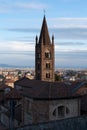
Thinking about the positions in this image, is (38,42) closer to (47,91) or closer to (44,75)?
(44,75)

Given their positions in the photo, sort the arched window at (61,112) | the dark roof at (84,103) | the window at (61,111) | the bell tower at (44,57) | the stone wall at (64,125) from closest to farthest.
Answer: the stone wall at (64,125) < the arched window at (61,112) < the window at (61,111) < the dark roof at (84,103) < the bell tower at (44,57)

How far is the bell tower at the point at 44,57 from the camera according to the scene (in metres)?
80.8

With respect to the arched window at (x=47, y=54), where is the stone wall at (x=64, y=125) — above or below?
below

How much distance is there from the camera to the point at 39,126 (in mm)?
21672

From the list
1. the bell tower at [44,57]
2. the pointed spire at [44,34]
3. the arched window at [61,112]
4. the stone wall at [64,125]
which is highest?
the pointed spire at [44,34]

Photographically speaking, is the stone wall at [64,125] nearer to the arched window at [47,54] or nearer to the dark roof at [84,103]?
the dark roof at [84,103]

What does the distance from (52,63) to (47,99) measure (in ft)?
151

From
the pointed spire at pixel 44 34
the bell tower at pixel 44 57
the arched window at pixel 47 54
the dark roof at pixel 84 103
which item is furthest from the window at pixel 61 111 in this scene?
the pointed spire at pixel 44 34

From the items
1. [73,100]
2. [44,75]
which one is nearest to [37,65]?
[44,75]

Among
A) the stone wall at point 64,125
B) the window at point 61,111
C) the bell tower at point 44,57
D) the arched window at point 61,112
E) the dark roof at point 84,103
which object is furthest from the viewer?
the bell tower at point 44,57

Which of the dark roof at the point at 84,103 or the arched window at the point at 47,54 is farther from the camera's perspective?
the arched window at the point at 47,54

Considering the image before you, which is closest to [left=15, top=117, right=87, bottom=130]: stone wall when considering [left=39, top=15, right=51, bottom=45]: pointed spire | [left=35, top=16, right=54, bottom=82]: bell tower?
[left=35, top=16, right=54, bottom=82]: bell tower

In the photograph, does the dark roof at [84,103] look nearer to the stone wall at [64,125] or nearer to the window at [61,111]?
the window at [61,111]

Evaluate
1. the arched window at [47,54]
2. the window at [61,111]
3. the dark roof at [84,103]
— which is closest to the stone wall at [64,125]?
the window at [61,111]
